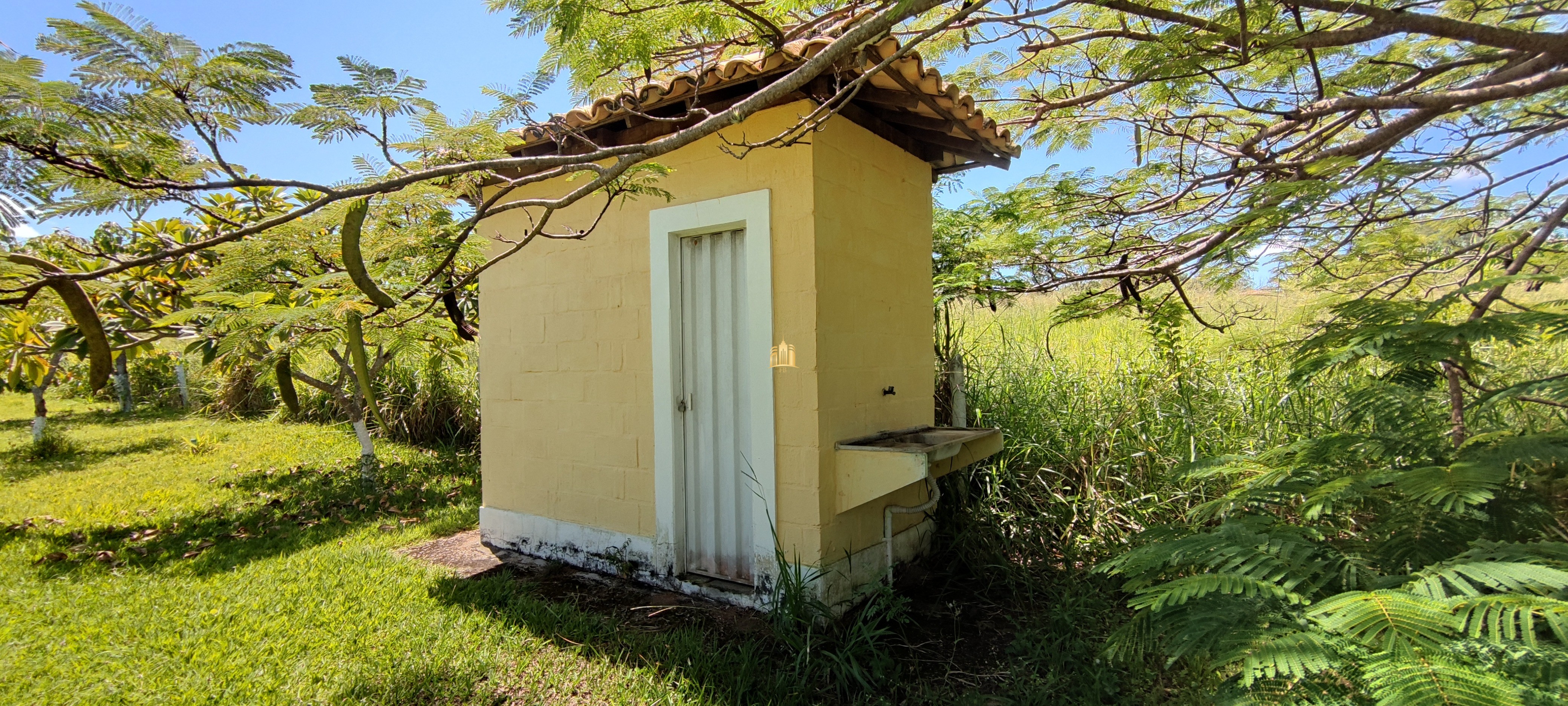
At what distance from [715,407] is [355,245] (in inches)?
86.1

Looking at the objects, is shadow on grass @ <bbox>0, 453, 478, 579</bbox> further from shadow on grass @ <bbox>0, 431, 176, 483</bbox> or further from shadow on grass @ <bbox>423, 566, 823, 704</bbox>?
shadow on grass @ <bbox>0, 431, 176, 483</bbox>

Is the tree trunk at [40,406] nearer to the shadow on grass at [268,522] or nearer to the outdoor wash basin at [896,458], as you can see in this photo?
the shadow on grass at [268,522]

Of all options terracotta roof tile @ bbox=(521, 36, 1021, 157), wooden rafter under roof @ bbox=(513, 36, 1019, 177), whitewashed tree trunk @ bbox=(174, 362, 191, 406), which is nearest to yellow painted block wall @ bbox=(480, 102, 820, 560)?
wooden rafter under roof @ bbox=(513, 36, 1019, 177)

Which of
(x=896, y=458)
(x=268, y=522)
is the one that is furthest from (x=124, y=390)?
(x=896, y=458)

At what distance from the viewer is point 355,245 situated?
2490mm

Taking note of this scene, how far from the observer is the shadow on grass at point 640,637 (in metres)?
2.99

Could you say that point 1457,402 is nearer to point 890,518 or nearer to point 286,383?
point 890,518

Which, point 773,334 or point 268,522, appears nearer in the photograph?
point 773,334

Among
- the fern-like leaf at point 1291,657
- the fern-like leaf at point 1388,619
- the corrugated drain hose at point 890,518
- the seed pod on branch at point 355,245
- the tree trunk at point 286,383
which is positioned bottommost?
the corrugated drain hose at point 890,518

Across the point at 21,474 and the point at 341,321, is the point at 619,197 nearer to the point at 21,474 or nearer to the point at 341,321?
the point at 341,321

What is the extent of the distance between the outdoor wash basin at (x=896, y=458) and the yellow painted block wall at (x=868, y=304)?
70 millimetres

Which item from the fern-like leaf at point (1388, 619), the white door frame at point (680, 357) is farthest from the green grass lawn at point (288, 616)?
the fern-like leaf at point (1388, 619)

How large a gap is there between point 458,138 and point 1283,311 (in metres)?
7.55

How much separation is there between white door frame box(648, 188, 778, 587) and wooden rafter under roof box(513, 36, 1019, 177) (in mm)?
575
